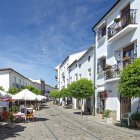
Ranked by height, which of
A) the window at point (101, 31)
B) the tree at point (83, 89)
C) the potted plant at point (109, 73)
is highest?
the window at point (101, 31)

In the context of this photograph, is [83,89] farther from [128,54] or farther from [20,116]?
[20,116]

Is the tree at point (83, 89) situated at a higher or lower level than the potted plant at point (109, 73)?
lower

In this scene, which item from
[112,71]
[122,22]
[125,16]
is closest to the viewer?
[125,16]

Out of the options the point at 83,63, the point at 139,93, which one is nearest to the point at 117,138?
the point at 139,93

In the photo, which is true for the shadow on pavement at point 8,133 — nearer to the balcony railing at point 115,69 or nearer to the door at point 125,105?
the door at point 125,105

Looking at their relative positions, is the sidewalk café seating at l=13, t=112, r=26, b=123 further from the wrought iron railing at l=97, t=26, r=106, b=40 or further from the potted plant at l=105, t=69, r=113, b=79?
the wrought iron railing at l=97, t=26, r=106, b=40

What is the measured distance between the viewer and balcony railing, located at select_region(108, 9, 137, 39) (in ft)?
71.6

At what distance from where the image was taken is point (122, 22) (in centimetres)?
2394

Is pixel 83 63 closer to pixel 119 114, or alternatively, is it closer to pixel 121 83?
pixel 119 114

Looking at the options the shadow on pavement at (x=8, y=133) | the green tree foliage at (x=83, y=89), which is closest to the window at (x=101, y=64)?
the green tree foliage at (x=83, y=89)

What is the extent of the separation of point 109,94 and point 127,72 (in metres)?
9.67

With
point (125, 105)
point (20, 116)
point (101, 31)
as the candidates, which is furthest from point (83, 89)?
point (20, 116)

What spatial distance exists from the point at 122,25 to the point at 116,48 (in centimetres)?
241

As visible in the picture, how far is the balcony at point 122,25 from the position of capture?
21719 mm
